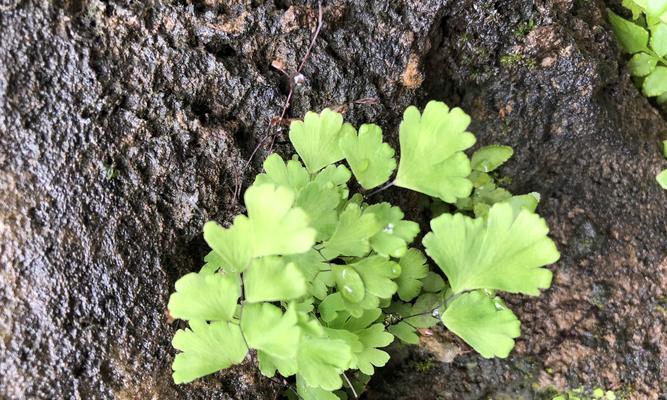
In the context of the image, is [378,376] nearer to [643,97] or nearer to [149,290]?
[149,290]

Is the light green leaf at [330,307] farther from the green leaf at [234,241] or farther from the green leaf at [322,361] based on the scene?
the green leaf at [234,241]

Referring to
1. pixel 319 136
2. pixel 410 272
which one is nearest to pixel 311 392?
pixel 410 272

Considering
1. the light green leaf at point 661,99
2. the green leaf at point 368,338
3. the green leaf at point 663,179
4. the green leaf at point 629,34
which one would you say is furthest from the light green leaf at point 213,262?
the light green leaf at point 661,99

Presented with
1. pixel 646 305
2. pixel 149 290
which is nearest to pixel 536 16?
pixel 646 305

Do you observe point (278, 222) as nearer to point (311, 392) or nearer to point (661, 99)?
point (311, 392)

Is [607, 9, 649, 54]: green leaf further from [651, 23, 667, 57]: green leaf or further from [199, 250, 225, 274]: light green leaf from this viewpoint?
[199, 250, 225, 274]: light green leaf
